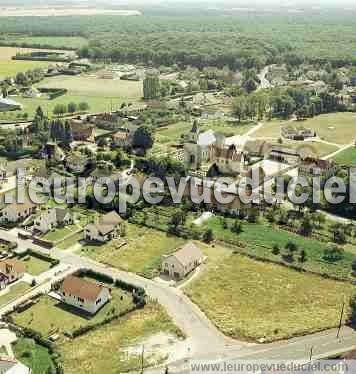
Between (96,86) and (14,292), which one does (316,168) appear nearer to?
(14,292)

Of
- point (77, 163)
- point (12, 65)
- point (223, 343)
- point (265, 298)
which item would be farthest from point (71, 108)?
point (223, 343)

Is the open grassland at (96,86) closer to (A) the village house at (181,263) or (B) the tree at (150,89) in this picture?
(B) the tree at (150,89)

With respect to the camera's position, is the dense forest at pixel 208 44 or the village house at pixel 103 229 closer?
the village house at pixel 103 229

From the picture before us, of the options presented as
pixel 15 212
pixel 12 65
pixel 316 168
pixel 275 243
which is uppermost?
pixel 12 65

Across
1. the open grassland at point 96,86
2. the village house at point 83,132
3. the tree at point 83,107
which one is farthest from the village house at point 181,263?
the open grassland at point 96,86

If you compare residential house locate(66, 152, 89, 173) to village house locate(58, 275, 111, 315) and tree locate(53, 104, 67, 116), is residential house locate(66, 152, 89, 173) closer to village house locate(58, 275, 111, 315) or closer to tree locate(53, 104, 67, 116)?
village house locate(58, 275, 111, 315)

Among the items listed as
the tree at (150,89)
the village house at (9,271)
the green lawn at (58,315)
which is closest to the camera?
the green lawn at (58,315)
